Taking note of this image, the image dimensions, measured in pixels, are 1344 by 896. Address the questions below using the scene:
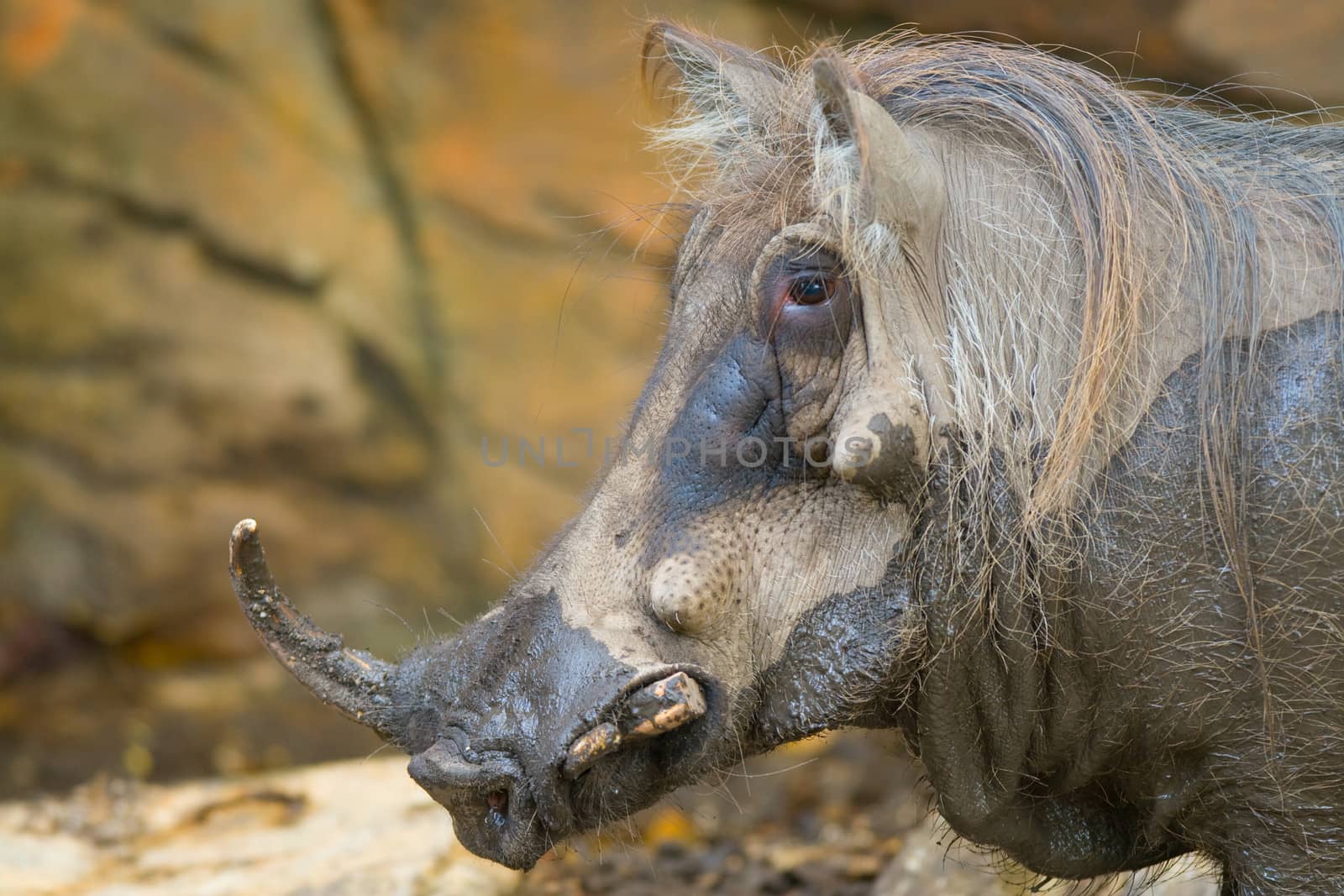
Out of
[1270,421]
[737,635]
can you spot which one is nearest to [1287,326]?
[1270,421]

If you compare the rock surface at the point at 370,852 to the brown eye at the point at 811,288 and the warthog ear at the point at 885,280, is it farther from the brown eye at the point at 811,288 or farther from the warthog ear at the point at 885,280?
the brown eye at the point at 811,288

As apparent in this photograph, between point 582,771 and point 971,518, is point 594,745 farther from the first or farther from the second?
point 971,518

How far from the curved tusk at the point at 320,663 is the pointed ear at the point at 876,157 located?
1.04 metres

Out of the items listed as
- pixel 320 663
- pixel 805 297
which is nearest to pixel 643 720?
pixel 320 663

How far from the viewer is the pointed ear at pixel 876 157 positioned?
1922 millimetres

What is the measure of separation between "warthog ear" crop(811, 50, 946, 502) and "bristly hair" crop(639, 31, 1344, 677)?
24 mm

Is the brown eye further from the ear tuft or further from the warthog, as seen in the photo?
the ear tuft

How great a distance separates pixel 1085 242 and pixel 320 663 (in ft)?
4.42

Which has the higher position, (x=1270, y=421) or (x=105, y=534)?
(x=1270, y=421)

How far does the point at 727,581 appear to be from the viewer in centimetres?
200

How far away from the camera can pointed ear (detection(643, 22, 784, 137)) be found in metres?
2.38

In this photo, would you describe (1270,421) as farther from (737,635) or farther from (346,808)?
(346,808)

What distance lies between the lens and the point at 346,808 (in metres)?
3.46

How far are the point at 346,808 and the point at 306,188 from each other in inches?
130
